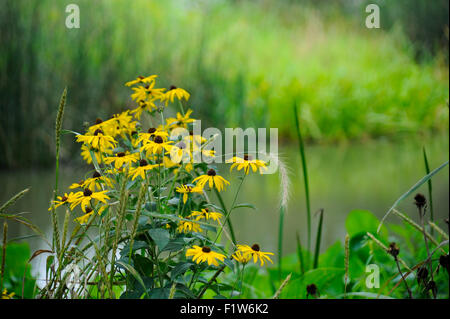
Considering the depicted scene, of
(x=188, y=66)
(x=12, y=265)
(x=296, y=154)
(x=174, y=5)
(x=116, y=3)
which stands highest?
(x=174, y=5)

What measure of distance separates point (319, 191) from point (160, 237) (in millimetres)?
1681

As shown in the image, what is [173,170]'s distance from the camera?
93 cm

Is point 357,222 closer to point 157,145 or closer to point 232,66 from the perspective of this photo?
point 157,145

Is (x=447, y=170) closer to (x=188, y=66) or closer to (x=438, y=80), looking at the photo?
(x=188, y=66)

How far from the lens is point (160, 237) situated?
25.3 inches

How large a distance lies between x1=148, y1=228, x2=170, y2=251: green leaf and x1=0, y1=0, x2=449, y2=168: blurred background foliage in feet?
2.00

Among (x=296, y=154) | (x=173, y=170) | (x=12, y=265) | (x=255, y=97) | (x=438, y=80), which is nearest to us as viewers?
(x=173, y=170)

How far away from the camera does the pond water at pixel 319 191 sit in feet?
5.71

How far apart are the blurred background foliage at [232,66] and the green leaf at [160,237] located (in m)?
0.61

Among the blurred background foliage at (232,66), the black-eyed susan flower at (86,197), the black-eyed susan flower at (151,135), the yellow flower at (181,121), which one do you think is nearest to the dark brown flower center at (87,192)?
the black-eyed susan flower at (86,197)

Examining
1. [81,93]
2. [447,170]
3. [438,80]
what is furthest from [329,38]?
[81,93]

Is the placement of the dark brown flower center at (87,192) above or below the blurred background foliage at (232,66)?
below

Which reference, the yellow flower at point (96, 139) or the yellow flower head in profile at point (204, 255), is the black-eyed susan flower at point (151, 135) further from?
the yellow flower head in profile at point (204, 255)

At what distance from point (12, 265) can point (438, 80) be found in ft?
13.2
